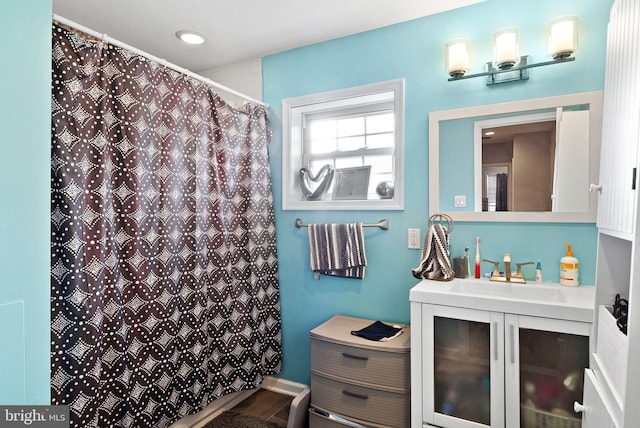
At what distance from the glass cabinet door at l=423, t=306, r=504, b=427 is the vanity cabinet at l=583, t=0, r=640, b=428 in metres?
0.34

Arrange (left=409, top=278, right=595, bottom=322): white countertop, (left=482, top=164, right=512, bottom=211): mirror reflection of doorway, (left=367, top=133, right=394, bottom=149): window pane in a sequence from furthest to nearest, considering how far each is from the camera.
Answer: (left=367, top=133, right=394, bottom=149): window pane, (left=482, top=164, right=512, bottom=211): mirror reflection of doorway, (left=409, top=278, right=595, bottom=322): white countertop

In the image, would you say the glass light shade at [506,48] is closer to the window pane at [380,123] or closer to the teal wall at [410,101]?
the teal wall at [410,101]

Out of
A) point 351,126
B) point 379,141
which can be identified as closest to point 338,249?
point 379,141

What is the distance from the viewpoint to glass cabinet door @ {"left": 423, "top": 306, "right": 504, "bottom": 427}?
159 cm

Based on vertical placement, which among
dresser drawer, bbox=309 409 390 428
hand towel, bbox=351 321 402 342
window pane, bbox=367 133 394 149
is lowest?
dresser drawer, bbox=309 409 390 428

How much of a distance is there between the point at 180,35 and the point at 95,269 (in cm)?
162

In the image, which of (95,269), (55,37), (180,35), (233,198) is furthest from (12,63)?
(180,35)

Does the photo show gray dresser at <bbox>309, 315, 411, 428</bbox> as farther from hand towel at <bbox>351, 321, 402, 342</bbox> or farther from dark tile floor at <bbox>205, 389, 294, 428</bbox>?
dark tile floor at <bbox>205, 389, 294, 428</bbox>

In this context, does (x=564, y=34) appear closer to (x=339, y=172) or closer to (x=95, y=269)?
(x=339, y=172)

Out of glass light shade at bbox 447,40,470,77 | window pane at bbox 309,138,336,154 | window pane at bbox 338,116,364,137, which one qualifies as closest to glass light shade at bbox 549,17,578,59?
glass light shade at bbox 447,40,470,77

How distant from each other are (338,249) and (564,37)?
1628mm

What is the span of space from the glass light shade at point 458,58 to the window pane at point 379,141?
59 centimetres

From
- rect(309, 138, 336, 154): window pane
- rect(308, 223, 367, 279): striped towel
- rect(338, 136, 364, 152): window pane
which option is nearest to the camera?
rect(308, 223, 367, 279): striped towel

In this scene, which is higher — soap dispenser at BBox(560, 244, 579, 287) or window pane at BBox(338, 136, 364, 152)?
window pane at BBox(338, 136, 364, 152)
